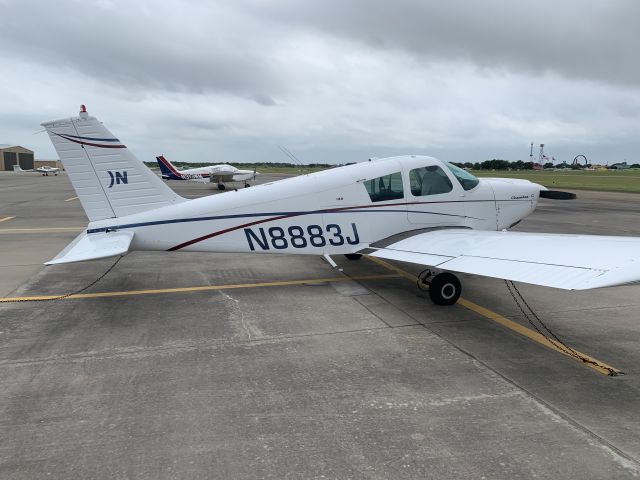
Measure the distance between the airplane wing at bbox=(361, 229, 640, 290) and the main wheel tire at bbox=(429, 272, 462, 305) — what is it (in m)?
0.50

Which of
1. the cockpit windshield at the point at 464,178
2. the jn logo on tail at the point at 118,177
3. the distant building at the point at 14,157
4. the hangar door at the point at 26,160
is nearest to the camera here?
the jn logo on tail at the point at 118,177

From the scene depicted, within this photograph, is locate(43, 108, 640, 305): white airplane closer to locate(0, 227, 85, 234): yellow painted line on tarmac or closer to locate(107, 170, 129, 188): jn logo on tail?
locate(107, 170, 129, 188): jn logo on tail

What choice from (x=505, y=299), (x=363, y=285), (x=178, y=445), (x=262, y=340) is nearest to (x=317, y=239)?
(x=363, y=285)

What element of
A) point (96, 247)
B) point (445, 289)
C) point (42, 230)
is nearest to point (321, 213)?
point (445, 289)

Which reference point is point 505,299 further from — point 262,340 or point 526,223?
point 526,223

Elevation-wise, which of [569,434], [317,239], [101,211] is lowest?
[569,434]

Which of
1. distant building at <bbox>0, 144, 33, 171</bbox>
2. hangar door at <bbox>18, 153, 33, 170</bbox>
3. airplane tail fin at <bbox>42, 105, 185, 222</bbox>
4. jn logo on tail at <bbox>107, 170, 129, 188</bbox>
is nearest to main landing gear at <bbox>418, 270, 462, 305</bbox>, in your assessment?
airplane tail fin at <bbox>42, 105, 185, 222</bbox>

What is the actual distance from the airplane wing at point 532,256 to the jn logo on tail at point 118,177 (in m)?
4.42

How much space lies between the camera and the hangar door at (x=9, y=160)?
440 ft

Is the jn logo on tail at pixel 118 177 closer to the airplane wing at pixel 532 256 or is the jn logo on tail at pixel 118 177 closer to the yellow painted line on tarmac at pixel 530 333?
the airplane wing at pixel 532 256

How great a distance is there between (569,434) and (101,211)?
7148 millimetres

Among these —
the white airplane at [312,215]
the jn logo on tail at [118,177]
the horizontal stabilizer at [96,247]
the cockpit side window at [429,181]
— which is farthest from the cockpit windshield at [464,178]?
the horizontal stabilizer at [96,247]

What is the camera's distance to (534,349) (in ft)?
17.3

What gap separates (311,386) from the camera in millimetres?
4336
